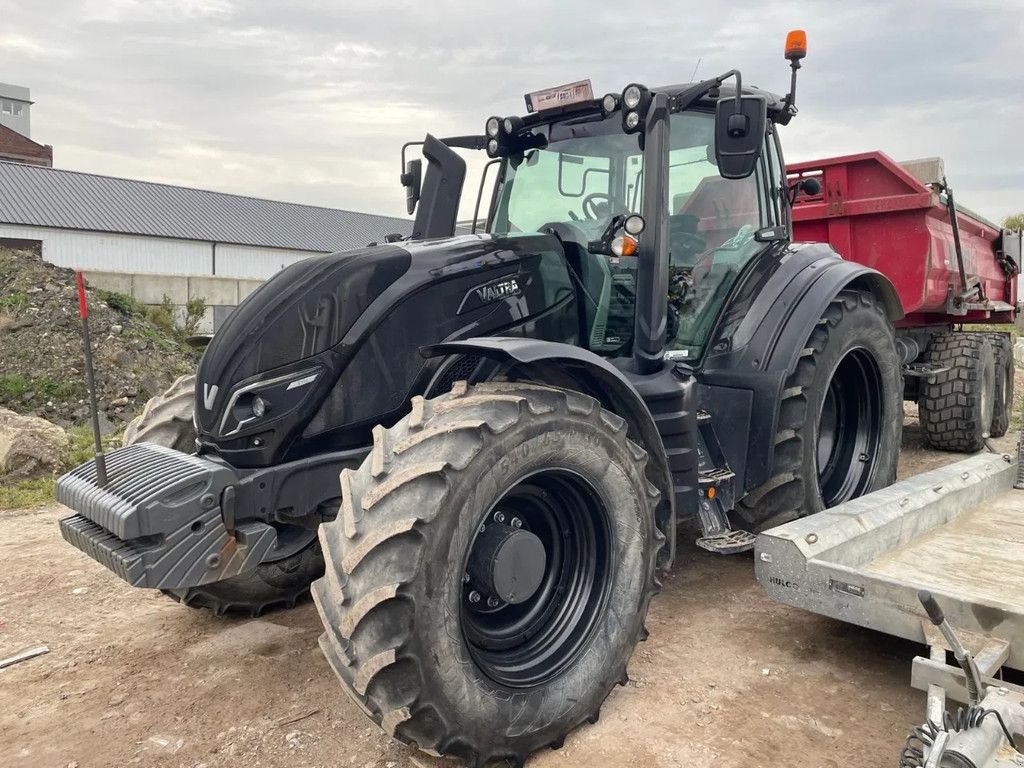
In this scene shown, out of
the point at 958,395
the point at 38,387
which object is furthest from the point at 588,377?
the point at 38,387

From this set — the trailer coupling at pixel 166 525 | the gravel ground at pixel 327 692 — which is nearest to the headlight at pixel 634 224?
the gravel ground at pixel 327 692

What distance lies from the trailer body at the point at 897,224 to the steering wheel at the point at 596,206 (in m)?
3.14

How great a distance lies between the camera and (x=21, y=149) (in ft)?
137

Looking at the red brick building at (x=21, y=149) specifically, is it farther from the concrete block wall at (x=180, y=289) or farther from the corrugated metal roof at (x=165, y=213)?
the concrete block wall at (x=180, y=289)

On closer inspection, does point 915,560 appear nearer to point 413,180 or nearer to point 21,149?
point 413,180

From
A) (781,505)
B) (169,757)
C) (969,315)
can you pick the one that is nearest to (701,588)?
(781,505)

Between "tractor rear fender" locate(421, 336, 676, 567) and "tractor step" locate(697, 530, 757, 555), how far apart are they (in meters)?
0.36

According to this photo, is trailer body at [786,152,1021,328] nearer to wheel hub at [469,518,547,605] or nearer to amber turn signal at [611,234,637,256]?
amber turn signal at [611,234,637,256]

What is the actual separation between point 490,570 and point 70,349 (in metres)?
9.00

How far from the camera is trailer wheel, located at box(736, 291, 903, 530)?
4.22m

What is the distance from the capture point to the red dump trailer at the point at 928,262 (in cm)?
671

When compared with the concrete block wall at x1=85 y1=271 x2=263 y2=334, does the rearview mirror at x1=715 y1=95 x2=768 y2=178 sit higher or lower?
higher

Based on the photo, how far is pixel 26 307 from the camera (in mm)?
10664

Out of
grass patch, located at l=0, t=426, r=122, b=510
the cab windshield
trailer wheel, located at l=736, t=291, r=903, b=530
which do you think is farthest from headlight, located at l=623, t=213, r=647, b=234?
grass patch, located at l=0, t=426, r=122, b=510
